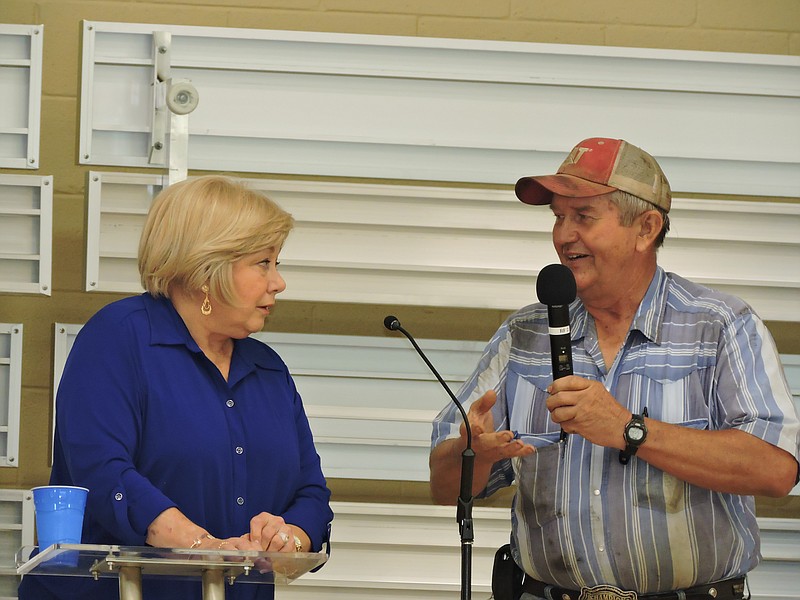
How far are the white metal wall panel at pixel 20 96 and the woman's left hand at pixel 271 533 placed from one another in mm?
1505

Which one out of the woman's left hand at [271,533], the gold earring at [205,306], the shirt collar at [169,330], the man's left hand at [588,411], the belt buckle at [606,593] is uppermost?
the gold earring at [205,306]

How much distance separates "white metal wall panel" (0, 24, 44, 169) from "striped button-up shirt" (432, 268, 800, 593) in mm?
1548

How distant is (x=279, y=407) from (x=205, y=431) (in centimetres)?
23

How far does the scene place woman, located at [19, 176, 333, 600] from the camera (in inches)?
77.2

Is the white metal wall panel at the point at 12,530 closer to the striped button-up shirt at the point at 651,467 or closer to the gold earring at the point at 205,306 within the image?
the gold earring at the point at 205,306

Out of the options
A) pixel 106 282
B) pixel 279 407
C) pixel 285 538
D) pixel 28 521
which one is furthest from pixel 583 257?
pixel 28 521

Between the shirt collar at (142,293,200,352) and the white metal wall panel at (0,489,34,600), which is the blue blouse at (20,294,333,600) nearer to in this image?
the shirt collar at (142,293,200,352)

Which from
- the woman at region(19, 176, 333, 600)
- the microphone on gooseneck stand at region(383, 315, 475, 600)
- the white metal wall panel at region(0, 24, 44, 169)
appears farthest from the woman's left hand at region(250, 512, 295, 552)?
the white metal wall panel at region(0, 24, 44, 169)

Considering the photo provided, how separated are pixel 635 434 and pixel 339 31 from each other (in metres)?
1.57

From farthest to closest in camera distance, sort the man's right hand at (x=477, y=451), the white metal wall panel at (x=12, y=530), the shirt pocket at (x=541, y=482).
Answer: the white metal wall panel at (x=12, y=530) → the shirt pocket at (x=541, y=482) → the man's right hand at (x=477, y=451)

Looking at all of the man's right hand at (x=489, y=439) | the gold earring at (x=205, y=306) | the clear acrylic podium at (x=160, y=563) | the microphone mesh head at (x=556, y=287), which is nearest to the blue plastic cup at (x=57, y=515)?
the clear acrylic podium at (x=160, y=563)

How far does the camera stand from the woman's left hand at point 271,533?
76.7 inches

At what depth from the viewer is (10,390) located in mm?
2986

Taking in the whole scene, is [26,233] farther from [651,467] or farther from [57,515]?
[651,467]
